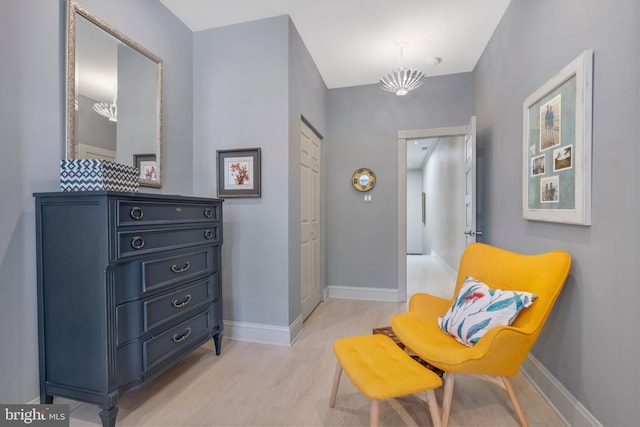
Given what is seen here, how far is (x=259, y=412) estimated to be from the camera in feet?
5.37

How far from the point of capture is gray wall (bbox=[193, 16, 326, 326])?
246cm

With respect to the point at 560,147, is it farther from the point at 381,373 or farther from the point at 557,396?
the point at 381,373

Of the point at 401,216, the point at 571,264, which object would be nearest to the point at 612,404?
the point at 571,264

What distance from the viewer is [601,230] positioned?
1.33 meters

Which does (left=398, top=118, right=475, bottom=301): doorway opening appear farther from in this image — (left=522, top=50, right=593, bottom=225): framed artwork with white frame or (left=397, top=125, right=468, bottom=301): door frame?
(left=522, top=50, right=593, bottom=225): framed artwork with white frame

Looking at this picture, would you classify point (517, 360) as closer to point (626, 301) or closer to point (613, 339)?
point (613, 339)

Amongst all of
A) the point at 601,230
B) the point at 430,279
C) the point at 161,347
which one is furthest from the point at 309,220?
the point at 430,279

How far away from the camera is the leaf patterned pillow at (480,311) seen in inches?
58.9

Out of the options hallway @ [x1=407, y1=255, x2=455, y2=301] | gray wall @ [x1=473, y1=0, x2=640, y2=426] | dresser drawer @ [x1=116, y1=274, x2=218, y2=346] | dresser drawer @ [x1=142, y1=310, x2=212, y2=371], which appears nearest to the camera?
gray wall @ [x1=473, y1=0, x2=640, y2=426]

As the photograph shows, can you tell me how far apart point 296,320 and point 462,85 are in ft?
10.8

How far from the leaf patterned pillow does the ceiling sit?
2.22 meters

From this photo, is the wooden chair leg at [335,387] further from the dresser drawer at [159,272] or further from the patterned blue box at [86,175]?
the patterned blue box at [86,175]

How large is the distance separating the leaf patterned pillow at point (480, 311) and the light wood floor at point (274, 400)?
460 millimetres

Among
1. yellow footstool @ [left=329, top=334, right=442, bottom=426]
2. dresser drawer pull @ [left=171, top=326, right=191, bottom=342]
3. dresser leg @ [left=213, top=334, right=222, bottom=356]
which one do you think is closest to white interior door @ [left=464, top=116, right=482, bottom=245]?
yellow footstool @ [left=329, top=334, right=442, bottom=426]
